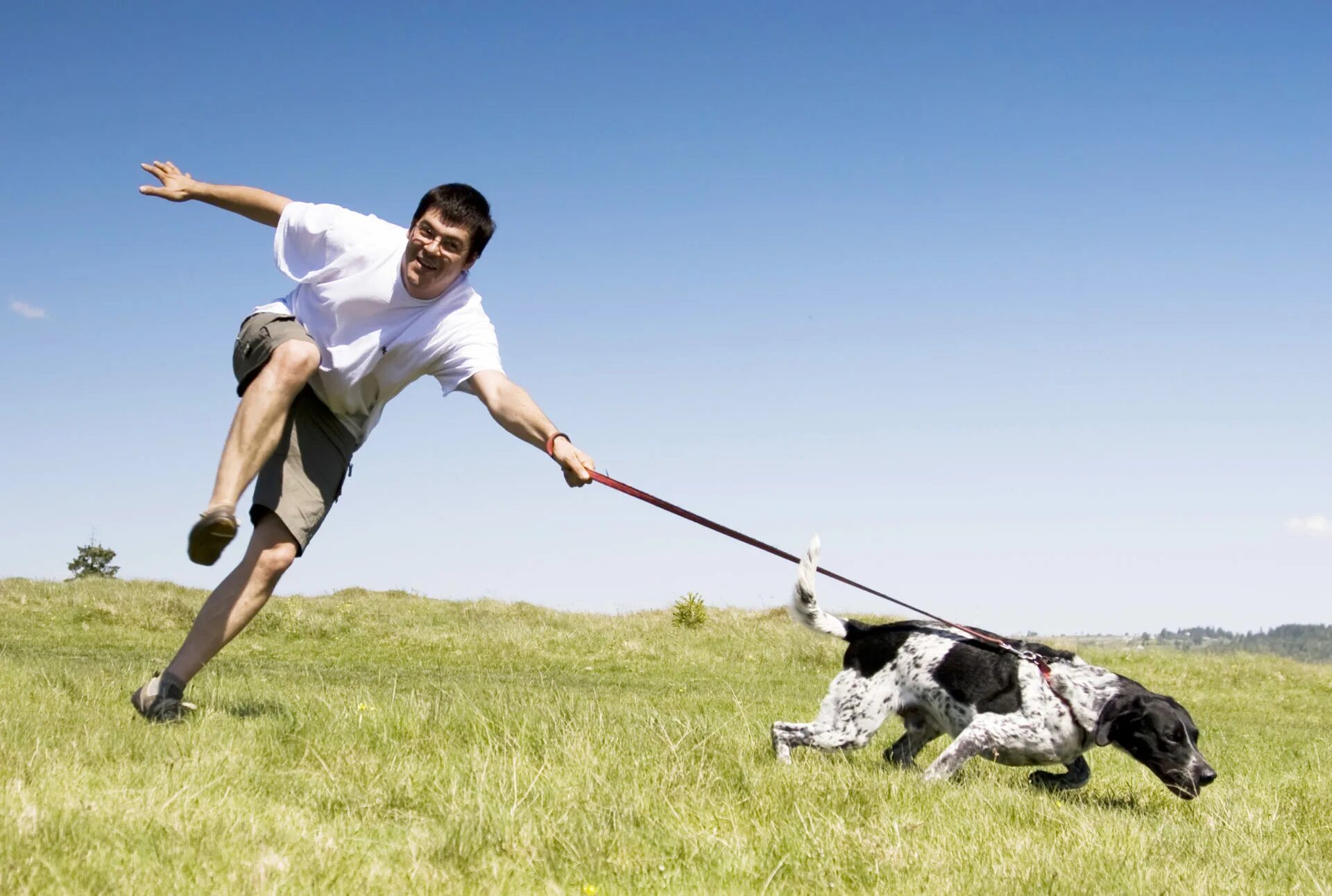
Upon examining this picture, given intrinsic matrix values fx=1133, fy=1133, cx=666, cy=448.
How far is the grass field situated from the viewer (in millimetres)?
2881

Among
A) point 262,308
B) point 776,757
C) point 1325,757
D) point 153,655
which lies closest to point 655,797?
point 776,757

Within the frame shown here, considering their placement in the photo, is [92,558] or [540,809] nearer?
[540,809]

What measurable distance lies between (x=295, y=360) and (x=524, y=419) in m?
0.97

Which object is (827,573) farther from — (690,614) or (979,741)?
(690,614)

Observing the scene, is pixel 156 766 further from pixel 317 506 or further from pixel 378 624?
pixel 378 624

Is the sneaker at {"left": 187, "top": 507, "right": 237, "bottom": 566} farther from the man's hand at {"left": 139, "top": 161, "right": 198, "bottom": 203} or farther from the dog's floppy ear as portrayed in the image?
the dog's floppy ear

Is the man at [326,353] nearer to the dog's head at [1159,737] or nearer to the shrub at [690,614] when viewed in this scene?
the dog's head at [1159,737]

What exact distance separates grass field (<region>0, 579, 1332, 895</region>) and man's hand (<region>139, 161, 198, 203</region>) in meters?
2.26

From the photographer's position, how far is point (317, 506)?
5055 mm

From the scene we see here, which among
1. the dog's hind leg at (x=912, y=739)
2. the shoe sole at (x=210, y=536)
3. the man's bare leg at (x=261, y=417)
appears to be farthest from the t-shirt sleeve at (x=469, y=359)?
the dog's hind leg at (x=912, y=739)

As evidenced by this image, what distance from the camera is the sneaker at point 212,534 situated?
4.27m

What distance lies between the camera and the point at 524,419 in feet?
15.7

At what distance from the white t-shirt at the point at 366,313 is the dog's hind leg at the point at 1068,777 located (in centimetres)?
339

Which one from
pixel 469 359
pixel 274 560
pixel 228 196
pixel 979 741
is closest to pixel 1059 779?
pixel 979 741
